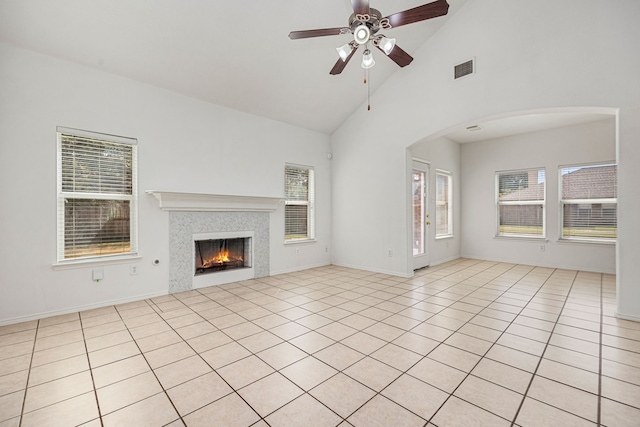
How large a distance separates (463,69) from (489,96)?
23.6 inches

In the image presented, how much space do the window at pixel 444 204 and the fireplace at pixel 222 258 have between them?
422 cm

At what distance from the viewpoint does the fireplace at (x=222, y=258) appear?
4.52m

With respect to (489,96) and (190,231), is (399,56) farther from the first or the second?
(190,231)

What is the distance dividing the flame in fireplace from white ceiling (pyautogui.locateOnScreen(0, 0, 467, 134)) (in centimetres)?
248

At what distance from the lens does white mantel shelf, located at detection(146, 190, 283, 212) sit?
13.1ft

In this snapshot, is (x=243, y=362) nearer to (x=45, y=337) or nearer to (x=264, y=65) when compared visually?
(x=45, y=337)

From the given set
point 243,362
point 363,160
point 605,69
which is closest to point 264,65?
point 363,160

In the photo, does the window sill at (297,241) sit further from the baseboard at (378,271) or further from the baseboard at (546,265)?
the baseboard at (546,265)

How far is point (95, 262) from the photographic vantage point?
349cm

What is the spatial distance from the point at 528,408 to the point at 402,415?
77cm

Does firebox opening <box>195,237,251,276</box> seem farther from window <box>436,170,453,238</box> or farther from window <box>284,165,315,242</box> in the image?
window <box>436,170,453,238</box>

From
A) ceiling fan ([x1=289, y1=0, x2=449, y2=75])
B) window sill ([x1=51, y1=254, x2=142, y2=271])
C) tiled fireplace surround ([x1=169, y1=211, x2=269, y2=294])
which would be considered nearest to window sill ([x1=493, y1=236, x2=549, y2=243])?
ceiling fan ([x1=289, y1=0, x2=449, y2=75])

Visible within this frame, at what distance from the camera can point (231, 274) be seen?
4.81 meters

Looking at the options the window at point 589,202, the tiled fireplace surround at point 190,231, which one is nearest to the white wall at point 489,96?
the tiled fireplace surround at point 190,231
